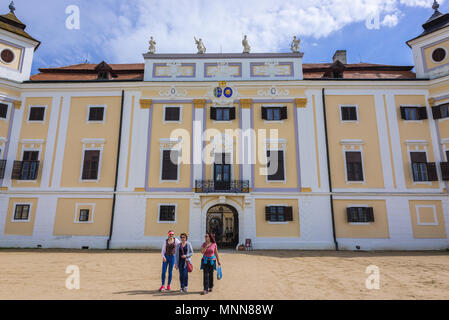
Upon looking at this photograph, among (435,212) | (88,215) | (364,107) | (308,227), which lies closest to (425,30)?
(364,107)

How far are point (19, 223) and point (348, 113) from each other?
23.1 metres

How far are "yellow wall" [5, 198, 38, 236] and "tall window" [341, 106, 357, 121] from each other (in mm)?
21462

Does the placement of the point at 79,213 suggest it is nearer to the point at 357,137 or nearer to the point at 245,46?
the point at 245,46

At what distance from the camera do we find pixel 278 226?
17750mm

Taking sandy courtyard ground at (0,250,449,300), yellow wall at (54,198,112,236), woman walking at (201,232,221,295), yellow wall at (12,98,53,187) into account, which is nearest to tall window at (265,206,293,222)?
sandy courtyard ground at (0,250,449,300)

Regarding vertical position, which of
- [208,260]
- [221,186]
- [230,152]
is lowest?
[208,260]

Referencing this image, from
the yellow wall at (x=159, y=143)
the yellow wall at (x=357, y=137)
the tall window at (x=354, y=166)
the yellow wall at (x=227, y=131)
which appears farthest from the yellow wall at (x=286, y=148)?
the yellow wall at (x=159, y=143)

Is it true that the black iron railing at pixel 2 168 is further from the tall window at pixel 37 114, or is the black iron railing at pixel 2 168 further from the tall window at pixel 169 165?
the tall window at pixel 169 165

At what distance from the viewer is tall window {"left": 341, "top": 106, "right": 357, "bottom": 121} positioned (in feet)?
63.5

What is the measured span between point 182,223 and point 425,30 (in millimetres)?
22589

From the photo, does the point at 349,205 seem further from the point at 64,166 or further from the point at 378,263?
the point at 64,166

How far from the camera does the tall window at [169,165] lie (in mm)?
18641

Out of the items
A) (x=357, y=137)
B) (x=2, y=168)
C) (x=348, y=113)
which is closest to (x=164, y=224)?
(x=2, y=168)
